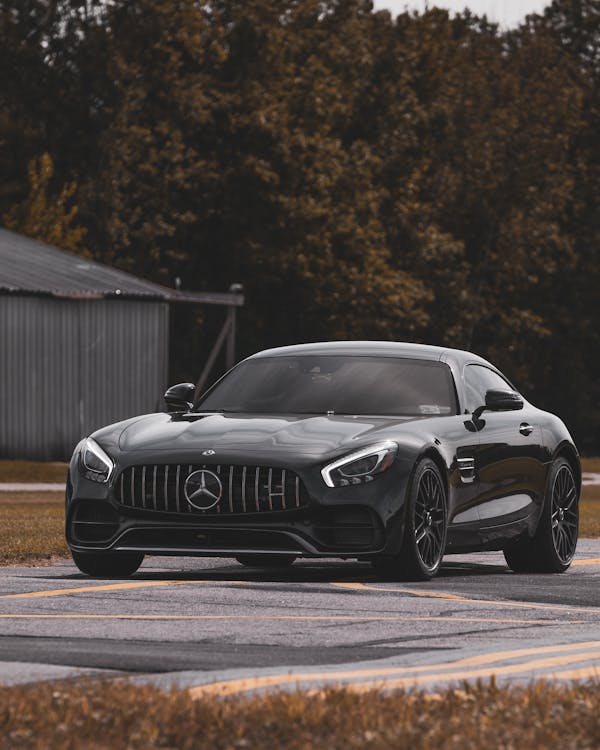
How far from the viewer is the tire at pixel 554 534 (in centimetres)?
1454

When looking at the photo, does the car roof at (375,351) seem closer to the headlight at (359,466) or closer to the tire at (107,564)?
the headlight at (359,466)

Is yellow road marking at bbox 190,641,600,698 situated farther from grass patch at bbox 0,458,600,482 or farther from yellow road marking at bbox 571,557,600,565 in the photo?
grass patch at bbox 0,458,600,482

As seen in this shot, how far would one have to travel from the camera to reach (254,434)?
12.8 meters

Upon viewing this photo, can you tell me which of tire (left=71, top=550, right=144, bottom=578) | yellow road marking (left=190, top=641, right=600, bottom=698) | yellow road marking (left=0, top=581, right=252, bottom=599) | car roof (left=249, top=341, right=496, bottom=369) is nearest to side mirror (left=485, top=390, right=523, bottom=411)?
car roof (left=249, top=341, right=496, bottom=369)

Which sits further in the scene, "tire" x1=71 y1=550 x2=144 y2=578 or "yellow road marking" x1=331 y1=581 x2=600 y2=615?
"tire" x1=71 y1=550 x2=144 y2=578

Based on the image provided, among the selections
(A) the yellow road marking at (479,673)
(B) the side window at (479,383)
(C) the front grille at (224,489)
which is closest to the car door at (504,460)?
(B) the side window at (479,383)

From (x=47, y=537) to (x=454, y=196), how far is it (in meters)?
52.6

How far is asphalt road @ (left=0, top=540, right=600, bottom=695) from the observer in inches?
313

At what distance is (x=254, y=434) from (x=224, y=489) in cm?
48

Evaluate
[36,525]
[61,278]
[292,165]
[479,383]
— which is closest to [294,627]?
[479,383]

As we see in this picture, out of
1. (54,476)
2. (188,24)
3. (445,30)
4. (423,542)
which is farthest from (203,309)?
(423,542)

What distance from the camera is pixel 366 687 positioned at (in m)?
7.27

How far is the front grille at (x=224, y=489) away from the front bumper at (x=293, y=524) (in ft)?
0.05

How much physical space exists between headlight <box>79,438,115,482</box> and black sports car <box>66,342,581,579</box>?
0.04ft
